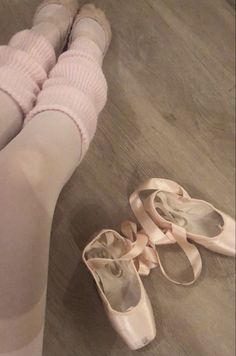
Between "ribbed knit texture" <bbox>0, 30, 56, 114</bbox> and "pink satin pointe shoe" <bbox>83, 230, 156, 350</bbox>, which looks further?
"pink satin pointe shoe" <bbox>83, 230, 156, 350</bbox>

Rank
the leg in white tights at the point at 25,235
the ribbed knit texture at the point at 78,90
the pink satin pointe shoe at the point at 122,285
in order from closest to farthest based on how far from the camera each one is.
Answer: the leg in white tights at the point at 25,235
the ribbed knit texture at the point at 78,90
the pink satin pointe shoe at the point at 122,285

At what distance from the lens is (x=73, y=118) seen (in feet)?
1.77

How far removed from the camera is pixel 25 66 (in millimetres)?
607

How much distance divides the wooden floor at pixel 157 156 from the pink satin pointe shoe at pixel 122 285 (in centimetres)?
4

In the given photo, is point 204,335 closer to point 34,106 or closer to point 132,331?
point 132,331

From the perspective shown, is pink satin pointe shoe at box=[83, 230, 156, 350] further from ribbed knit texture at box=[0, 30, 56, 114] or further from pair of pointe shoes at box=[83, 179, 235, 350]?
ribbed knit texture at box=[0, 30, 56, 114]

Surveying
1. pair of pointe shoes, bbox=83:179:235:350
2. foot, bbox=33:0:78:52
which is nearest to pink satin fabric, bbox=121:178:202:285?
pair of pointe shoes, bbox=83:179:235:350

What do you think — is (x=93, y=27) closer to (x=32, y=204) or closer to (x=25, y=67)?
(x=25, y=67)

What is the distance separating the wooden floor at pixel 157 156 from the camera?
0.74 m

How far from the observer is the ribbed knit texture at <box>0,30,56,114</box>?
22.6 inches

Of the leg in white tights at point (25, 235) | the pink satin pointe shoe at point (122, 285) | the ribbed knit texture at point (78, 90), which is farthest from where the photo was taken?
the pink satin pointe shoe at point (122, 285)

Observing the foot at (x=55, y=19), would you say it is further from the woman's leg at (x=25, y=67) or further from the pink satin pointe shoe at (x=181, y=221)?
the pink satin pointe shoe at (x=181, y=221)

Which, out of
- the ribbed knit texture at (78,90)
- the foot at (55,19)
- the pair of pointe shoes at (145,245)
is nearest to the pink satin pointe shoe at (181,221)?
the pair of pointe shoes at (145,245)

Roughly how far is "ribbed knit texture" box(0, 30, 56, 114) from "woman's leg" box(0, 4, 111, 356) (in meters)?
0.04
